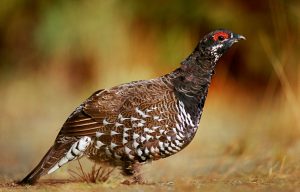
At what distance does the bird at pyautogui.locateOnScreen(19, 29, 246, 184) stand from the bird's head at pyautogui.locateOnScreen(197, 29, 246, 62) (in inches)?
15.5

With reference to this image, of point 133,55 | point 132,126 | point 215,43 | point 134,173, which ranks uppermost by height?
point 133,55

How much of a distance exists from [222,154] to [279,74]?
2894 millimetres

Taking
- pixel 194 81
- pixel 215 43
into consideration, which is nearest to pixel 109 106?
pixel 194 81

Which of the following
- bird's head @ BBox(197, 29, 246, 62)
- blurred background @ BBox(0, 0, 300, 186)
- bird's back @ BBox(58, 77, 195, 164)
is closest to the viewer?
bird's back @ BBox(58, 77, 195, 164)

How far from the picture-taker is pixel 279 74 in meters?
13.5

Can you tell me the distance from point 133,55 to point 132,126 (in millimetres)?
6031

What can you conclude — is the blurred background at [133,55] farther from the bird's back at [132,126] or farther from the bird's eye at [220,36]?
the bird's back at [132,126]

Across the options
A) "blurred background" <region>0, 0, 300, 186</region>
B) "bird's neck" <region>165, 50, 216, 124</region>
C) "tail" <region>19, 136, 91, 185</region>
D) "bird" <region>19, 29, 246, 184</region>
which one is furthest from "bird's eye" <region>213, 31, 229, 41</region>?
"blurred background" <region>0, 0, 300, 186</region>

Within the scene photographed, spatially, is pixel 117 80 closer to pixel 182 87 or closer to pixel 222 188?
pixel 182 87

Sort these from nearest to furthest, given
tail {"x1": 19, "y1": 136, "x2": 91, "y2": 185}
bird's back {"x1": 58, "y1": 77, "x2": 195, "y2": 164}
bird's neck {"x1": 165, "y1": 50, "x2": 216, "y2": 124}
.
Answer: bird's back {"x1": 58, "y1": 77, "x2": 195, "y2": 164}, tail {"x1": 19, "y1": 136, "x2": 91, "y2": 185}, bird's neck {"x1": 165, "y1": 50, "x2": 216, "y2": 124}

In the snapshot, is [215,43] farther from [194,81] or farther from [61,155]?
[61,155]

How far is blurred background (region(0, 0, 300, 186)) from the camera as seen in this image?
44.5 ft

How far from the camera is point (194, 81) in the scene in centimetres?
927

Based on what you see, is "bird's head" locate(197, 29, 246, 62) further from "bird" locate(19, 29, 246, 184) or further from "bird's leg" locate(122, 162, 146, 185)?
"bird's leg" locate(122, 162, 146, 185)
